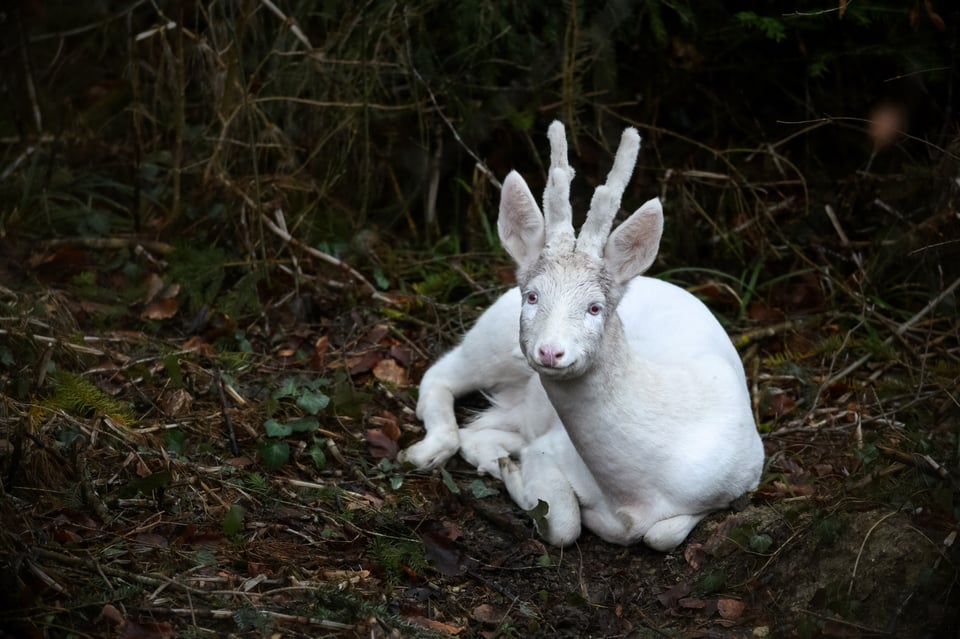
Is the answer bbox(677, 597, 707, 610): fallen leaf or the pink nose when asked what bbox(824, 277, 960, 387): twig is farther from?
the pink nose

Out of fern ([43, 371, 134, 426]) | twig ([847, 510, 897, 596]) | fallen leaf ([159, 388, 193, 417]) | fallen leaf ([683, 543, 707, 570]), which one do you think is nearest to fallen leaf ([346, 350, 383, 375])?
fallen leaf ([159, 388, 193, 417])

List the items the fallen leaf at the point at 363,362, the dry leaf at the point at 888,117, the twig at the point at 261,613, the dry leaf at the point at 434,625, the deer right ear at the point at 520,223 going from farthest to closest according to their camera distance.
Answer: the dry leaf at the point at 888,117, the fallen leaf at the point at 363,362, the deer right ear at the point at 520,223, the dry leaf at the point at 434,625, the twig at the point at 261,613

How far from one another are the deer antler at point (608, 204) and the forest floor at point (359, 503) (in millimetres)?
1208

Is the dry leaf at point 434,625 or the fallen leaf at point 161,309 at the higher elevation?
the dry leaf at point 434,625

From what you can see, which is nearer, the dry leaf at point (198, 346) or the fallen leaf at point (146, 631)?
the fallen leaf at point (146, 631)

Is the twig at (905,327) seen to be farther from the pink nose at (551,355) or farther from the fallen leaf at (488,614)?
the fallen leaf at (488,614)

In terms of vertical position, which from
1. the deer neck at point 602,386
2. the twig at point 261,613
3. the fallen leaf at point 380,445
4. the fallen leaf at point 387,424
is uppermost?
the deer neck at point 602,386

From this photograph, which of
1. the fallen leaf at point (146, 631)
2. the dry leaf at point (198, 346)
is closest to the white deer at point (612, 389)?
the dry leaf at point (198, 346)

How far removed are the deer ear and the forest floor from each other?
107 centimetres

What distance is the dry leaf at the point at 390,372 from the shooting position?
586 cm

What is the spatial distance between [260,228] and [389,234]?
41.6 inches

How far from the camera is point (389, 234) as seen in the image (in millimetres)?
6969

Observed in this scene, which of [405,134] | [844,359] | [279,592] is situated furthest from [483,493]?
[405,134]

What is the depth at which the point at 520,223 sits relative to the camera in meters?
4.48
